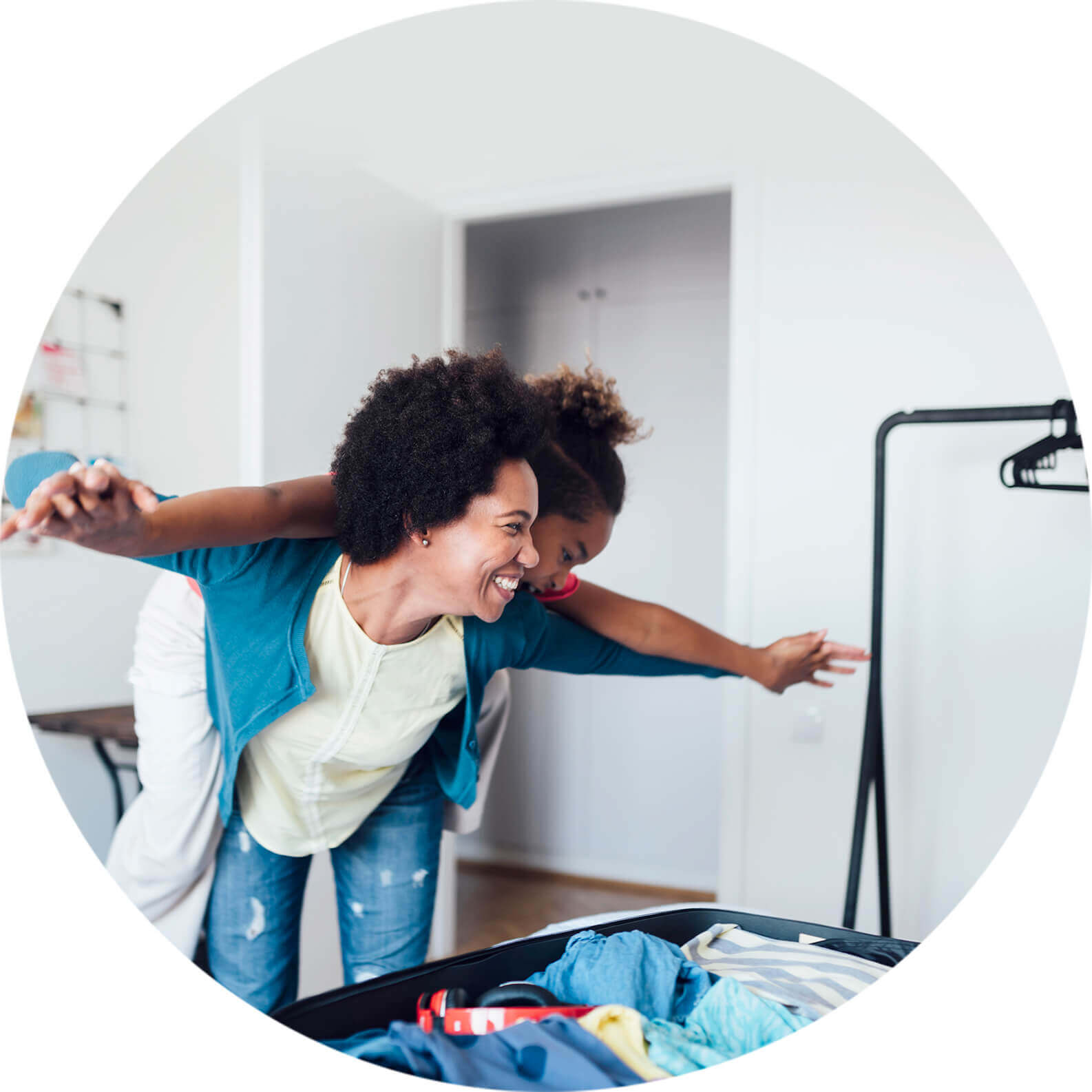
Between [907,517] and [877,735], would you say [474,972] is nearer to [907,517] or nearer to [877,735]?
[877,735]

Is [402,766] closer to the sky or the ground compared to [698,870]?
closer to the sky

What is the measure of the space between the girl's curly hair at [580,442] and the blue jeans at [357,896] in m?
0.44

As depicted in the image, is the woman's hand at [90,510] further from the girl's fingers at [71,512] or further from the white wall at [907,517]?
the white wall at [907,517]

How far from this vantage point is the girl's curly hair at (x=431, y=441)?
85 centimetres

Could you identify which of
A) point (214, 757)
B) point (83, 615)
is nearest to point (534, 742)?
point (83, 615)

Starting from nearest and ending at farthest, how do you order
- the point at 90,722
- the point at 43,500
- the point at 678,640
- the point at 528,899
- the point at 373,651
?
the point at 43,500 → the point at 373,651 → the point at 678,640 → the point at 90,722 → the point at 528,899

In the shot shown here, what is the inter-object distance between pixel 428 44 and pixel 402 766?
1.06m

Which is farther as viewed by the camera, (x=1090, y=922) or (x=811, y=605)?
(x=811, y=605)

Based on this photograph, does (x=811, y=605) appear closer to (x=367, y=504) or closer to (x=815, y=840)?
(x=815, y=840)

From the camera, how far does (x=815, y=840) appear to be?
1.94 m

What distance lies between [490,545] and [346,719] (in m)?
0.31

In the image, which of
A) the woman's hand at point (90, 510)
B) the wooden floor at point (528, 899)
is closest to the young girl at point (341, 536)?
the woman's hand at point (90, 510)

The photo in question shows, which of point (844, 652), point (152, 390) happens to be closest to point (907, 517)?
point (844, 652)

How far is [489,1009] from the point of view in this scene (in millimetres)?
770
